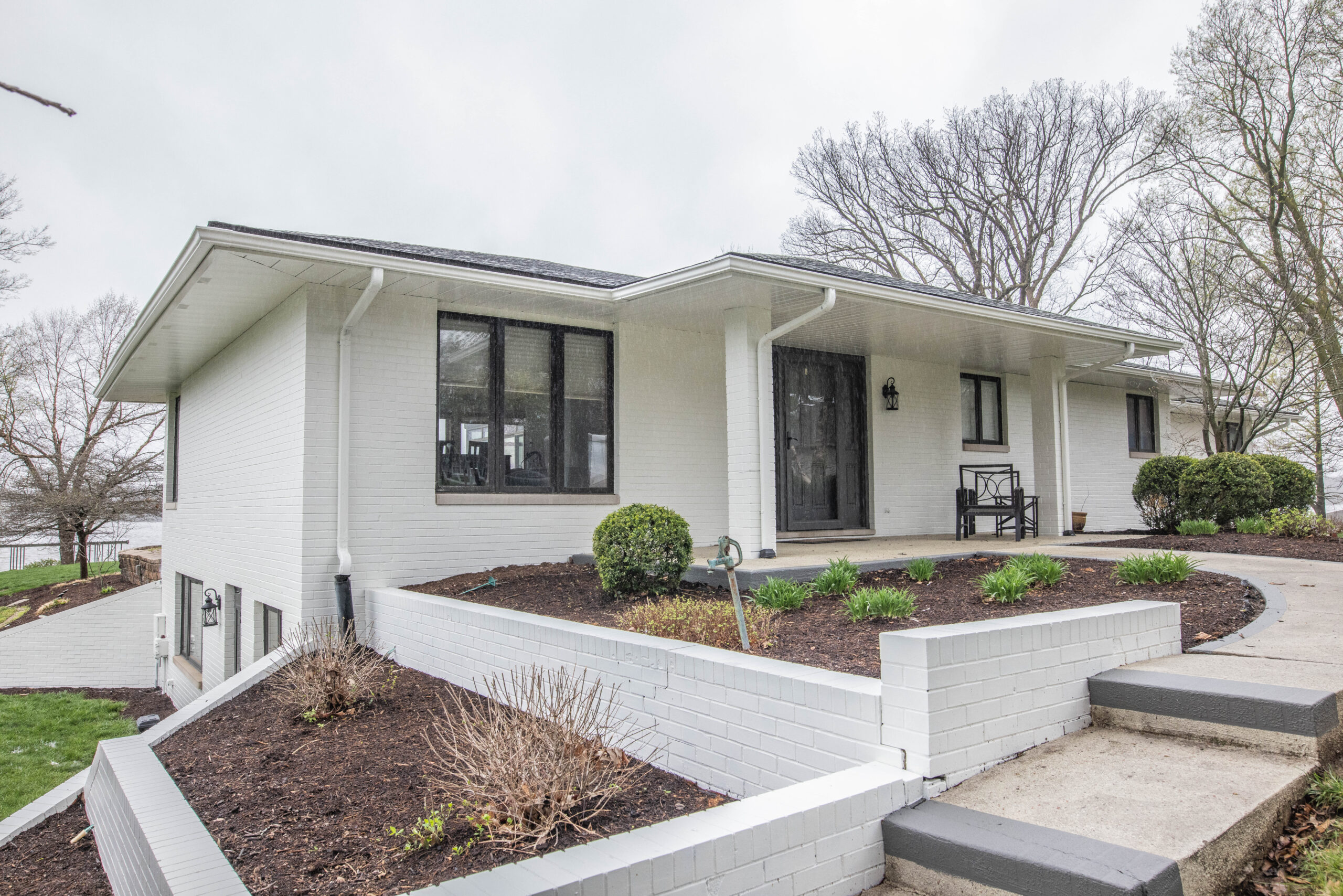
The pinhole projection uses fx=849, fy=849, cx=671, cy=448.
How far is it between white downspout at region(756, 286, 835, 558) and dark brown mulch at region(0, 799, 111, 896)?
506 centimetres

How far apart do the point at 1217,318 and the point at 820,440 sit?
7527mm

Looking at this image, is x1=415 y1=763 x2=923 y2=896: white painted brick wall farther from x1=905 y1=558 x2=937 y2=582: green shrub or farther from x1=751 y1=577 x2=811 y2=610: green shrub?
x1=905 y1=558 x2=937 y2=582: green shrub

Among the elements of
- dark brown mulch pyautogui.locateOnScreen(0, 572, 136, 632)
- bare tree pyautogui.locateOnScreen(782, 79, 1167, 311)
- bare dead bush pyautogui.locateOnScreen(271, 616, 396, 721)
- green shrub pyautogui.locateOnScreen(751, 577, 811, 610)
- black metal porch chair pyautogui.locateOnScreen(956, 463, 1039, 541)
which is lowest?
dark brown mulch pyautogui.locateOnScreen(0, 572, 136, 632)

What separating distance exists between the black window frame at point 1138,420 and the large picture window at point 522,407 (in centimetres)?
1004

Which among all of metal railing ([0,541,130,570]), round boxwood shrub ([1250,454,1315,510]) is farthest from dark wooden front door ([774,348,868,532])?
metal railing ([0,541,130,570])

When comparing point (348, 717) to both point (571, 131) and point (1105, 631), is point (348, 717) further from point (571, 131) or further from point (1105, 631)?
point (571, 131)

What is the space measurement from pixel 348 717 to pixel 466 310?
391cm

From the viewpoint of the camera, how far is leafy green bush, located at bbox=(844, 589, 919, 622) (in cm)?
500

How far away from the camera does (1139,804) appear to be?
267cm

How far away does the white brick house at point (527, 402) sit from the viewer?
702 cm

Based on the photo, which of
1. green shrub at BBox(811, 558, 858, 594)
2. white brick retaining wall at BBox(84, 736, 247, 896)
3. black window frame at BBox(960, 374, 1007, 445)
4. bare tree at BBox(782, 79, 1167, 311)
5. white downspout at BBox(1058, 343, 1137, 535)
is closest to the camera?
A: white brick retaining wall at BBox(84, 736, 247, 896)

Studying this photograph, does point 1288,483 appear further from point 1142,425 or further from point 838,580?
point 838,580

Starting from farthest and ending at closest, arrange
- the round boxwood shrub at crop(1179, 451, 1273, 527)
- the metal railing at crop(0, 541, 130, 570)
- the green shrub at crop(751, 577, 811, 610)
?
the metal railing at crop(0, 541, 130, 570)
the round boxwood shrub at crop(1179, 451, 1273, 527)
the green shrub at crop(751, 577, 811, 610)

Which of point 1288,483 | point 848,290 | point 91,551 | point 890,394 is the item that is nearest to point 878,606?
point 848,290
